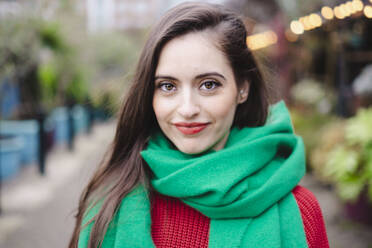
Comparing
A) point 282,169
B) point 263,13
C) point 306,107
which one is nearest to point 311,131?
point 306,107

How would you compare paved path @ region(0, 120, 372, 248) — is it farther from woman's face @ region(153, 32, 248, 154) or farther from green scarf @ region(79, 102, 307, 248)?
woman's face @ region(153, 32, 248, 154)

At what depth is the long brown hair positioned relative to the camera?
142 cm

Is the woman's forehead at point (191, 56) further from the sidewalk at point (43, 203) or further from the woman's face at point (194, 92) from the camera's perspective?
the sidewalk at point (43, 203)

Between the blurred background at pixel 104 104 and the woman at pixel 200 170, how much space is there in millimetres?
336

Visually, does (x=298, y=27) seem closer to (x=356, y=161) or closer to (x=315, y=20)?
(x=315, y=20)

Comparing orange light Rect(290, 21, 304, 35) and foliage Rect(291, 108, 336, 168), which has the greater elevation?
orange light Rect(290, 21, 304, 35)

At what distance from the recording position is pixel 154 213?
1498mm

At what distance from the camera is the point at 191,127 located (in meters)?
1.41

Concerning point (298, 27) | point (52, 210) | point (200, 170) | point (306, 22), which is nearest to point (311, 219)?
point (200, 170)

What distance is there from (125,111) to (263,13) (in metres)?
12.3

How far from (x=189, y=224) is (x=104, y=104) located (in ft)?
5.46

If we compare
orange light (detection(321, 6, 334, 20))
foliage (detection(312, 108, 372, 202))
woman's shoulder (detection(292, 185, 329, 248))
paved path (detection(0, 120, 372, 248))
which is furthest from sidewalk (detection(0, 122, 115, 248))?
orange light (detection(321, 6, 334, 20))

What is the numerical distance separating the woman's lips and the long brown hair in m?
0.23

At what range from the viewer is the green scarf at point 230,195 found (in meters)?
1.34
